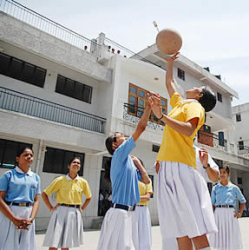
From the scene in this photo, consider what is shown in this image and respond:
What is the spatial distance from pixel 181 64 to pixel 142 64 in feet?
19.7

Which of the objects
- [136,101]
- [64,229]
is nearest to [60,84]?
[136,101]

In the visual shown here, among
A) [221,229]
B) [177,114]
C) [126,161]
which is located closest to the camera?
[177,114]

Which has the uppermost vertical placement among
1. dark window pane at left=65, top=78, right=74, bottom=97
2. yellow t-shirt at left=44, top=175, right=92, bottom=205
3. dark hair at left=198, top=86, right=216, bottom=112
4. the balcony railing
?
dark window pane at left=65, top=78, right=74, bottom=97

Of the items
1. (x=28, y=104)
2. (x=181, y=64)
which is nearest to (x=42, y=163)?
(x=28, y=104)

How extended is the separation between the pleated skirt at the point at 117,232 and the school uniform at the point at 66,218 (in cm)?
234

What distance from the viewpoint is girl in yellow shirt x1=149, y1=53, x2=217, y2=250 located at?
1.81 metres

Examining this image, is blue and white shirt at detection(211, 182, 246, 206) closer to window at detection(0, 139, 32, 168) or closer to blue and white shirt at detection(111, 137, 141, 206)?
blue and white shirt at detection(111, 137, 141, 206)

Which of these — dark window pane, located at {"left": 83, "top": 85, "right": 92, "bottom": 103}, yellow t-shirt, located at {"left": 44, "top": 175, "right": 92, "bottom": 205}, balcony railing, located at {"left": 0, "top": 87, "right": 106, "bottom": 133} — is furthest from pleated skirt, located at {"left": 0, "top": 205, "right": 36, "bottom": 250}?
dark window pane, located at {"left": 83, "top": 85, "right": 92, "bottom": 103}

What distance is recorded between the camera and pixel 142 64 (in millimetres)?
12961

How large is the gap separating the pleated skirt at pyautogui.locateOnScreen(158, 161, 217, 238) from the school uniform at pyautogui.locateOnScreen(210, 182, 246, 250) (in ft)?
13.2

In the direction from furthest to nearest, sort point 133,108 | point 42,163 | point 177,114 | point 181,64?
1. point 181,64
2. point 133,108
3. point 42,163
4. point 177,114

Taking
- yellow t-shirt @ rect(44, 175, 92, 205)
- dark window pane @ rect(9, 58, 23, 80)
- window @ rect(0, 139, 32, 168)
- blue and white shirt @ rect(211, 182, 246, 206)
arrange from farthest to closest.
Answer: dark window pane @ rect(9, 58, 23, 80) < window @ rect(0, 139, 32, 168) < blue and white shirt @ rect(211, 182, 246, 206) < yellow t-shirt @ rect(44, 175, 92, 205)

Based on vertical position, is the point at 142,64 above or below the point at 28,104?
above

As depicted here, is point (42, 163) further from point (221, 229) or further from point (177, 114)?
point (177, 114)
